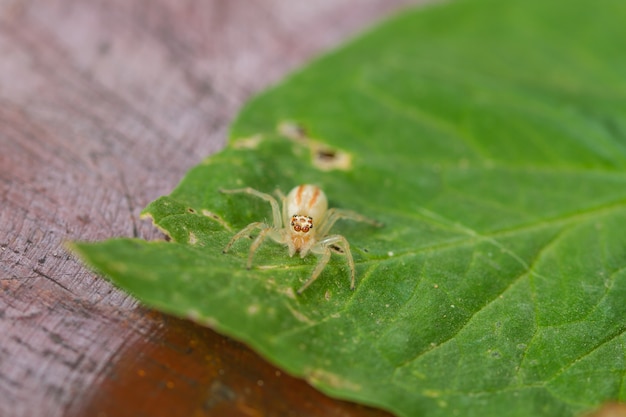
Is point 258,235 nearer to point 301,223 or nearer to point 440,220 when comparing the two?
point 301,223

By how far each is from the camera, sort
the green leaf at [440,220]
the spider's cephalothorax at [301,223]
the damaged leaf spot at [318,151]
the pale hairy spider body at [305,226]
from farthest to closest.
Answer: the damaged leaf spot at [318,151] < the spider's cephalothorax at [301,223] < the pale hairy spider body at [305,226] < the green leaf at [440,220]

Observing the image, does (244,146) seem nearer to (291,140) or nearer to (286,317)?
(291,140)

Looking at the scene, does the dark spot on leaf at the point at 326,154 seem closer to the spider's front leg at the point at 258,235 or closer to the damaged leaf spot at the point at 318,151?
the damaged leaf spot at the point at 318,151

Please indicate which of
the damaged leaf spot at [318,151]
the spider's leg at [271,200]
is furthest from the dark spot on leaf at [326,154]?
the spider's leg at [271,200]

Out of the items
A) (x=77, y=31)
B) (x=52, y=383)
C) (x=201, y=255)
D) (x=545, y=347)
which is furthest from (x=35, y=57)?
(x=545, y=347)

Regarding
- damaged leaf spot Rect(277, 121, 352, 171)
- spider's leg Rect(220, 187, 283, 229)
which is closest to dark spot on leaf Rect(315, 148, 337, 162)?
damaged leaf spot Rect(277, 121, 352, 171)

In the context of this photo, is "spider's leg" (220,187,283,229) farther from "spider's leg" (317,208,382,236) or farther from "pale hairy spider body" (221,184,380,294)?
→ "spider's leg" (317,208,382,236)

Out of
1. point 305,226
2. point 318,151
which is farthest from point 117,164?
point 318,151
